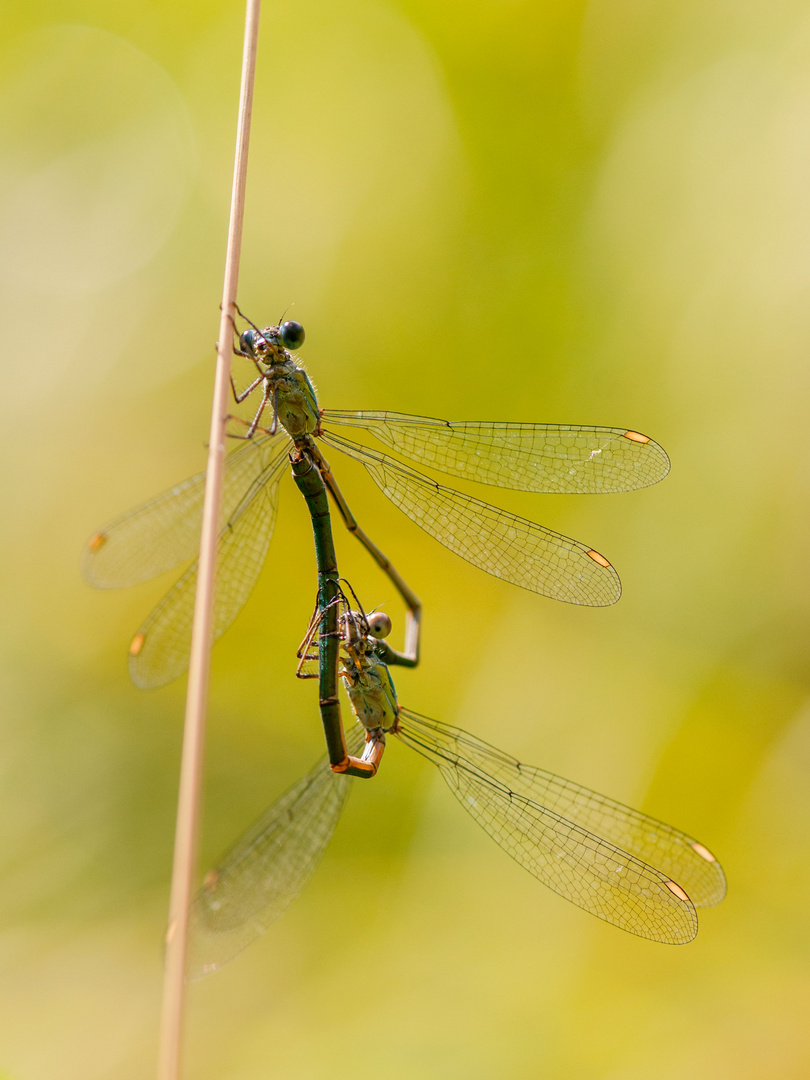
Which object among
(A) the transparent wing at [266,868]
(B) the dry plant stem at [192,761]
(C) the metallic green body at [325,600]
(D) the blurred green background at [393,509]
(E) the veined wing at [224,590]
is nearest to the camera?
(B) the dry plant stem at [192,761]

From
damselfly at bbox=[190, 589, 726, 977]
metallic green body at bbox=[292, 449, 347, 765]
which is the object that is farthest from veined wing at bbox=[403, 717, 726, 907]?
metallic green body at bbox=[292, 449, 347, 765]

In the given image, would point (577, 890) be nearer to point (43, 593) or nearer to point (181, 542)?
point (181, 542)

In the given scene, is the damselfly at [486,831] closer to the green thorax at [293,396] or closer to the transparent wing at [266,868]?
the transparent wing at [266,868]

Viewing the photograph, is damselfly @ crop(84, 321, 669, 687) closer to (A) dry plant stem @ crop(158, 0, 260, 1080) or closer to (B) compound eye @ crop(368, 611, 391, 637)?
(B) compound eye @ crop(368, 611, 391, 637)

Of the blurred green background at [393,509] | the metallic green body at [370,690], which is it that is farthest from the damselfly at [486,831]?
the blurred green background at [393,509]

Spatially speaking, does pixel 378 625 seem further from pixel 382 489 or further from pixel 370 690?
pixel 382 489

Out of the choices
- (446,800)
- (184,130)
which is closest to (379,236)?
(184,130)

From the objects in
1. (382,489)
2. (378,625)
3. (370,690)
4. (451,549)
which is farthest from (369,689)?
(382,489)
